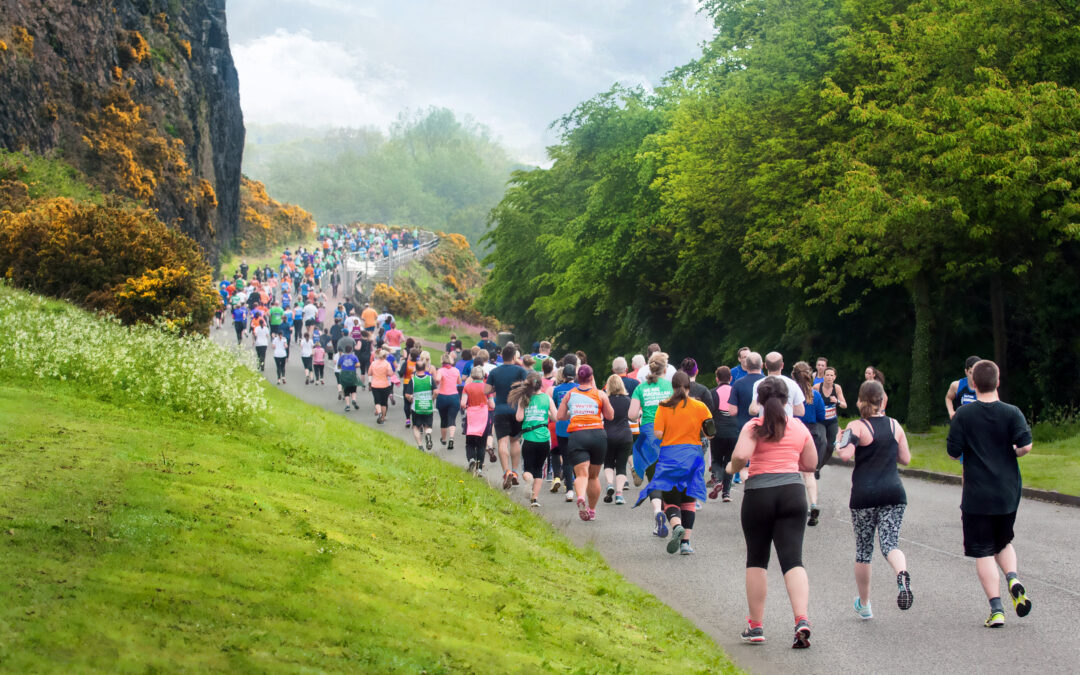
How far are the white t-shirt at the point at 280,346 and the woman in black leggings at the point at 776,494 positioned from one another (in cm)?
2327

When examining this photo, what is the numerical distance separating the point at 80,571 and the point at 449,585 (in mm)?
2478

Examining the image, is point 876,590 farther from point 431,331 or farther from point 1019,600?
point 431,331

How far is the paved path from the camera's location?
25.2 feet

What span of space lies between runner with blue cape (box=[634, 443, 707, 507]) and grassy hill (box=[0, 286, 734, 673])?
1052mm

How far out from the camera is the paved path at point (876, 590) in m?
7.68

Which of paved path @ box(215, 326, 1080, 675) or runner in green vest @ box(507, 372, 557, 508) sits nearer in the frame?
paved path @ box(215, 326, 1080, 675)

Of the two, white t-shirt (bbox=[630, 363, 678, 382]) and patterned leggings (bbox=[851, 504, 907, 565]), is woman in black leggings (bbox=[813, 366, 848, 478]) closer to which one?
white t-shirt (bbox=[630, 363, 678, 382])

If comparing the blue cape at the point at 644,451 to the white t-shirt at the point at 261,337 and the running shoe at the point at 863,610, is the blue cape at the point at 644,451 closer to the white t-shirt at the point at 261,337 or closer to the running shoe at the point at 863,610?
the running shoe at the point at 863,610

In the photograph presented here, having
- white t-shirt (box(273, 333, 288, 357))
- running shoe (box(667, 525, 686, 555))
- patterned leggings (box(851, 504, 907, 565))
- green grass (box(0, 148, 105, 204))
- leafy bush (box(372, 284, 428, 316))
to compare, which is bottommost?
running shoe (box(667, 525, 686, 555))

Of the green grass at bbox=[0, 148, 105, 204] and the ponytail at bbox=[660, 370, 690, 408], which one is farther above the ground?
the green grass at bbox=[0, 148, 105, 204]

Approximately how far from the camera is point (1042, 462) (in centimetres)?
1711

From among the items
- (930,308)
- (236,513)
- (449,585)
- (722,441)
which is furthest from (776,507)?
(930,308)

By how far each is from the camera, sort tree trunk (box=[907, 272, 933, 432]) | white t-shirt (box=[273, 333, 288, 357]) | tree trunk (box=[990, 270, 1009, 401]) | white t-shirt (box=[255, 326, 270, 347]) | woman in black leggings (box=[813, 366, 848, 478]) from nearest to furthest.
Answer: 1. woman in black leggings (box=[813, 366, 848, 478])
2. tree trunk (box=[990, 270, 1009, 401])
3. tree trunk (box=[907, 272, 933, 432])
4. white t-shirt (box=[273, 333, 288, 357])
5. white t-shirt (box=[255, 326, 270, 347])

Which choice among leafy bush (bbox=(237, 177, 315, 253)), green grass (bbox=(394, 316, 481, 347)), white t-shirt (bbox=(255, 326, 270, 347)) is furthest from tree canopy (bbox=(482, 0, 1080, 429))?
leafy bush (bbox=(237, 177, 315, 253))
